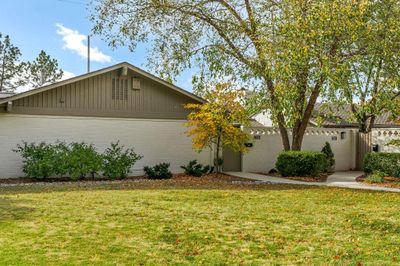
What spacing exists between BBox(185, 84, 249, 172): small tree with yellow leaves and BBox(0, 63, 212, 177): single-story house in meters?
1.06

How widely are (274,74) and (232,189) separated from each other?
3664mm

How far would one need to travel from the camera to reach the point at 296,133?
16141 mm

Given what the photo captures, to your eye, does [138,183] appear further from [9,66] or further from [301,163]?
[9,66]

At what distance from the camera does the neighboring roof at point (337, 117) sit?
1370cm

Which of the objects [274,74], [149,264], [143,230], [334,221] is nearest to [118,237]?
[143,230]

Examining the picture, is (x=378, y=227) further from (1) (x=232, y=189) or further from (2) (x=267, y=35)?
(2) (x=267, y=35)

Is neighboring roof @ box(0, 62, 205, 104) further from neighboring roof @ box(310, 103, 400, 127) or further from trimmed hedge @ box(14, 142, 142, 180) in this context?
neighboring roof @ box(310, 103, 400, 127)

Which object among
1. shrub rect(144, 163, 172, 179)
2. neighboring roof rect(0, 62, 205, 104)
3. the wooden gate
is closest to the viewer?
neighboring roof rect(0, 62, 205, 104)

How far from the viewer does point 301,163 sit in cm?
1479

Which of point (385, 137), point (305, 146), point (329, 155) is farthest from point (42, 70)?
point (385, 137)

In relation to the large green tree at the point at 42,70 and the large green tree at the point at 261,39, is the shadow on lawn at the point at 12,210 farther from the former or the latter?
the large green tree at the point at 42,70

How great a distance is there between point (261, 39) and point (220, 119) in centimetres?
314

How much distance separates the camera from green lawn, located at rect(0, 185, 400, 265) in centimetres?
497

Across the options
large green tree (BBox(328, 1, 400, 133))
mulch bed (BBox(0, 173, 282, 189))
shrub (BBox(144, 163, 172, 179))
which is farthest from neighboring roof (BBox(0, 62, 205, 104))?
large green tree (BBox(328, 1, 400, 133))
